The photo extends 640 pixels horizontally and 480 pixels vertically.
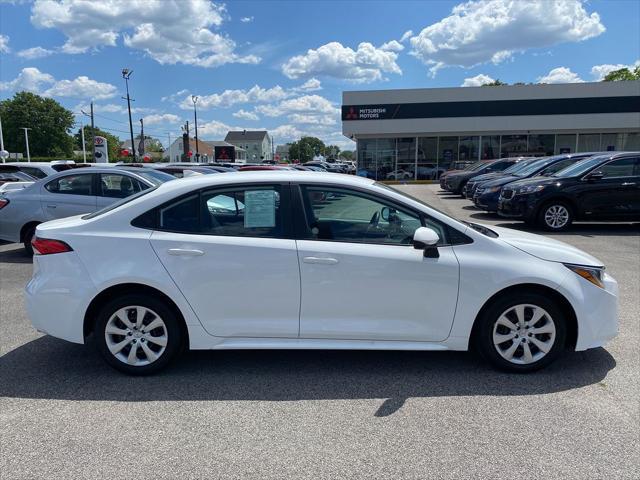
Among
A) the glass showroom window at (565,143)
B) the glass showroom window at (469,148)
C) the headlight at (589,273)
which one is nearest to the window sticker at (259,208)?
the headlight at (589,273)

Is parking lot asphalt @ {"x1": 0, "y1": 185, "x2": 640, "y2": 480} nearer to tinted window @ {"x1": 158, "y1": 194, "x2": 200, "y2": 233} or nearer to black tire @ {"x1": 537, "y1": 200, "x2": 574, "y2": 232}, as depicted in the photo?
tinted window @ {"x1": 158, "y1": 194, "x2": 200, "y2": 233}

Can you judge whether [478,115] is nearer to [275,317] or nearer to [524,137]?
[524,137]

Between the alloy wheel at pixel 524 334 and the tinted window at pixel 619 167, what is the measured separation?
8711 mm

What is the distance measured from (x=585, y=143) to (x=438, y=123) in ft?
34.2

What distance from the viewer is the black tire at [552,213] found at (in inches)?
436

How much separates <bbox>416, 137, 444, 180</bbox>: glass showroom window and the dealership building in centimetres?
7

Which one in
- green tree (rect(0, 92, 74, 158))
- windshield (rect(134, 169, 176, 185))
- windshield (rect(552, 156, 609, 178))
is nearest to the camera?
windshield (rect(134, 169, 176, 185))

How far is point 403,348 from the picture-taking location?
3.77 m

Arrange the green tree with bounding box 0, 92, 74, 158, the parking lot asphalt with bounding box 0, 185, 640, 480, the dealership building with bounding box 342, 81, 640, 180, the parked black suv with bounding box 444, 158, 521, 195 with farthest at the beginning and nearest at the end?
the green tree with bounding box 0, 92, 74, 158 < the dealership building with bounding box 342, 81, 640, 180 < the parked black suv with bounding box 444, 158, 521, 195 < the parking lot asphalt with bounding box 0, 185, 640, 480

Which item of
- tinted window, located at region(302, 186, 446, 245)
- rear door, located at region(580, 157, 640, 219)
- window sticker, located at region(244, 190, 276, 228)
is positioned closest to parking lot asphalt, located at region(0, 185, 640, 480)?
tinted window, located at region(302, 186, 446, 245)

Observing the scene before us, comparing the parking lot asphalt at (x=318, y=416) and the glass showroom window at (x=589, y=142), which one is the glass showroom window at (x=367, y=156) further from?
the parking lot asphalt at (x=318, y=416)

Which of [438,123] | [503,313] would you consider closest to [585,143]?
[438,123]

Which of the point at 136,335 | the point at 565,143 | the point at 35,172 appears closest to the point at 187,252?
the point at 136,335

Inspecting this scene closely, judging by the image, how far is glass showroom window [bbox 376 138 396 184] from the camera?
1366 inches
